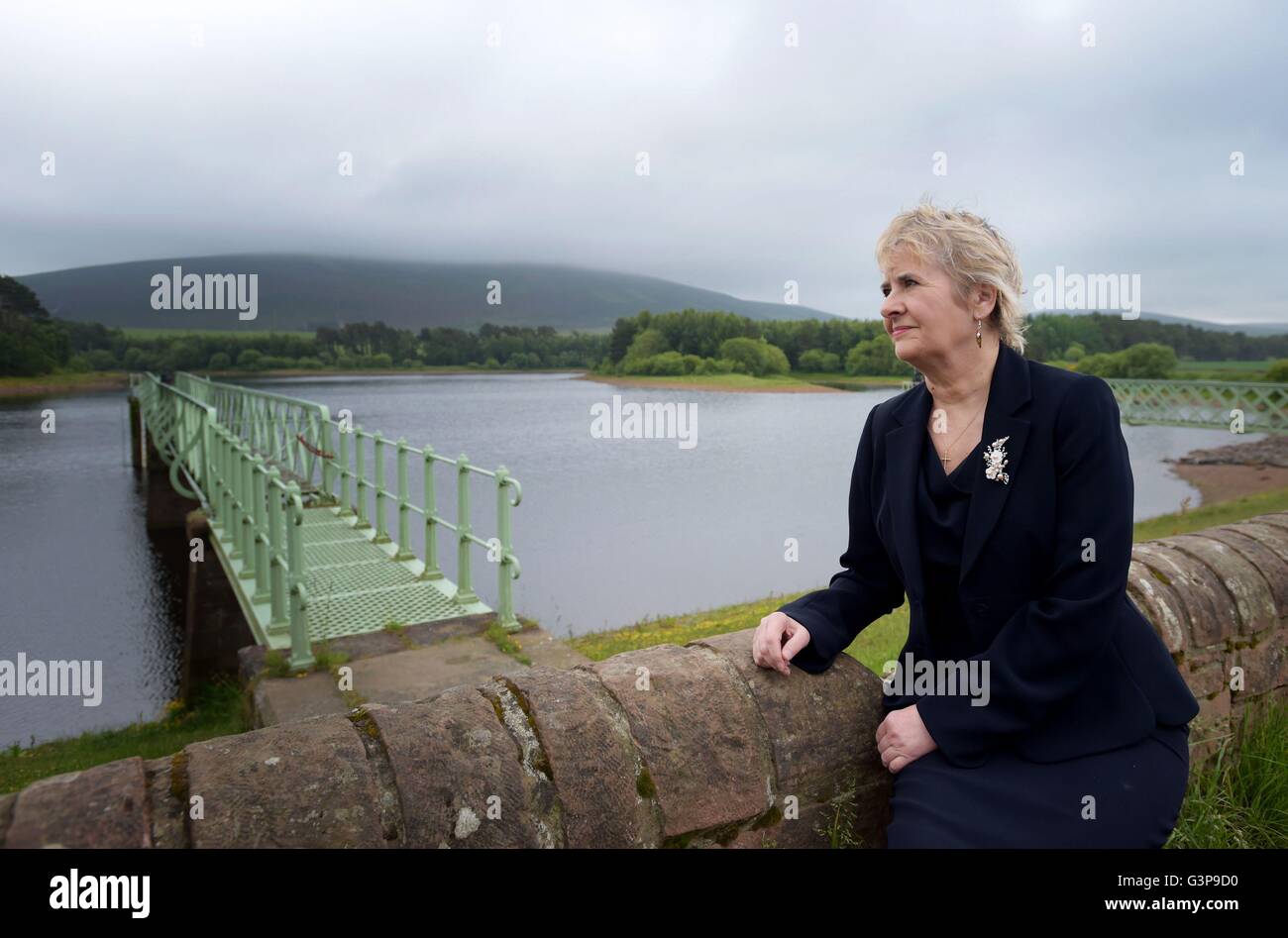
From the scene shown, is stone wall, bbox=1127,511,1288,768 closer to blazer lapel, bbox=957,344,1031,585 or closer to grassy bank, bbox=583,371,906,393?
blazer lapel, bbox=957,344,1031,585

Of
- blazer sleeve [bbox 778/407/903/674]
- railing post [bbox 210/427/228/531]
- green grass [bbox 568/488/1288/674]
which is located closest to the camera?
blazer sleeve [bbox 778/407/903/674]

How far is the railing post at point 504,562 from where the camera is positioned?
718cm

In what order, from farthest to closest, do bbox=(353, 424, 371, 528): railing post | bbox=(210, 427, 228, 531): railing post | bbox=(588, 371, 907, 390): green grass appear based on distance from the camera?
1. bbox=(588, 371, 907, 390): green grass
2. bbox=(210, 427, 228, 531): railing post
3. bbox=(353, 424, 371, 528): railing post

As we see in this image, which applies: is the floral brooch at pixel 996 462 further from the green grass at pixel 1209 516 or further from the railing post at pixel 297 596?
the green grass at pixel 1209 516

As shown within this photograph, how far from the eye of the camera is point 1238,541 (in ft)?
11.1

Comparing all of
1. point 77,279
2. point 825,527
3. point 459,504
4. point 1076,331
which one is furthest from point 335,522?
point 77,279

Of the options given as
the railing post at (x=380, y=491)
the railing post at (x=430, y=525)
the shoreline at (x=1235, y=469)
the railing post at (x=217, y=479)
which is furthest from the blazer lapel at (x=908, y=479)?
the shoreline at (x=1235, y=469)

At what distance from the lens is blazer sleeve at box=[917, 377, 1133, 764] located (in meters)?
1.85

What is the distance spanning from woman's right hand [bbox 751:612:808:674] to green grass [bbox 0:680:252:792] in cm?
715

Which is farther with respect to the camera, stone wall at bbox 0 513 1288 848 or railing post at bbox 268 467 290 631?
railing post at bbox 268 467 290 631

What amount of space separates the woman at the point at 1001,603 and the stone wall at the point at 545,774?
12 cm

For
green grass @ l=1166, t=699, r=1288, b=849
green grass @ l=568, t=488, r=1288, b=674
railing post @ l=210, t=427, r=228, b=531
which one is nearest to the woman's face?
green grass @ l=1166, t=699, r=1288, b=849
